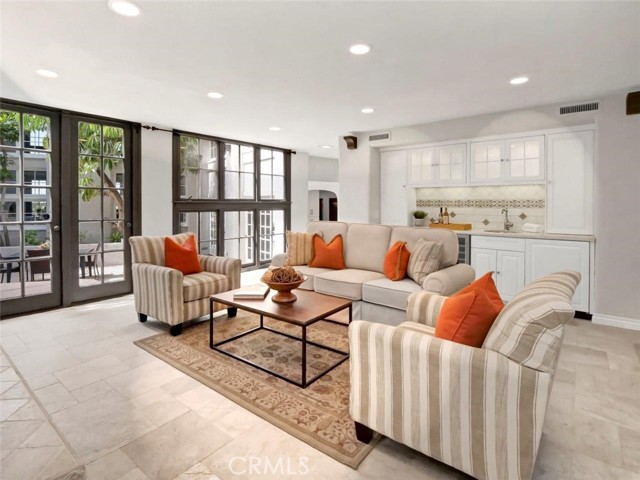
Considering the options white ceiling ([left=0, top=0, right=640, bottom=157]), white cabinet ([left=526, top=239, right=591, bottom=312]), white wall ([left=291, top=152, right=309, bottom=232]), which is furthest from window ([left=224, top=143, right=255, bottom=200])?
white cabinet ([left=526, top=239, right=591, bottom=312])

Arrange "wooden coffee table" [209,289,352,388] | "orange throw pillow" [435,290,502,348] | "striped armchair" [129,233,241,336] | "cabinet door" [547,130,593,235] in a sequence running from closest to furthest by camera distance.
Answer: "orange throw pillow" [435,290,502,348] < "wooden coffee table" [209,289,352,388] < "striped armchair" [129,233,241,336] < "cabinet door" [547,130,593,235]

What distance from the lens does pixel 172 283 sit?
3.31 m

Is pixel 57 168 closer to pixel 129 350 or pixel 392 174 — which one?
pixel 129 350

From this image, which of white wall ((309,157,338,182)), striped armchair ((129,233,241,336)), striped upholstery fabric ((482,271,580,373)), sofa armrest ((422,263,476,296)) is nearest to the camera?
striped upholstery fabric ((482,271,580,373))

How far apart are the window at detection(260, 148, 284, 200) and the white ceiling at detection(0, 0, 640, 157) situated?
2558 millimetres

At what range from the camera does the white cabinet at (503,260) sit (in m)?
4.35

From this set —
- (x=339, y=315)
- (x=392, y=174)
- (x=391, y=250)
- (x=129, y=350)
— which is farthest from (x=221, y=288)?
(x=392, y=174)

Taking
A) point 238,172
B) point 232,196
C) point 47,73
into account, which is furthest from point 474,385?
point 238,172

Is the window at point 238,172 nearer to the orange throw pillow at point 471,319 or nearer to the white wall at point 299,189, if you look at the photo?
the white wall at point 299,189

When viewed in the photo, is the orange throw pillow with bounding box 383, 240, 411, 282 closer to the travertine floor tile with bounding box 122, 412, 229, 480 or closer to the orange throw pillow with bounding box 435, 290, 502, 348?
the orange throw pillow with bounding box 435, 290, 502, 348

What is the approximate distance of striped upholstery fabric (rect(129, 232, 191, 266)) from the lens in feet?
12.3

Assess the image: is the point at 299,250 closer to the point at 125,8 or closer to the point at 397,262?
the point at 397,262

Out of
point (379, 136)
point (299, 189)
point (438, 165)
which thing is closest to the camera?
point (438, 165)

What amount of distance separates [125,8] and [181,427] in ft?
7.97
